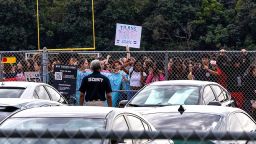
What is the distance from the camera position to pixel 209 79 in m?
19.1

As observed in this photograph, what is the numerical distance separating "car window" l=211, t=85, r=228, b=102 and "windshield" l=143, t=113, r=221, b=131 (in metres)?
5.17

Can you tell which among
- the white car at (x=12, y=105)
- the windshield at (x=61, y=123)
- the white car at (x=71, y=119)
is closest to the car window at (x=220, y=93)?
the white car at (x=12, y=105)

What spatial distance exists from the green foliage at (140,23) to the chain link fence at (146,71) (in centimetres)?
3360

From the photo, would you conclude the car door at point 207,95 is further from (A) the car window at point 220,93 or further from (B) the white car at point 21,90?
(B) the white car at point 21,90

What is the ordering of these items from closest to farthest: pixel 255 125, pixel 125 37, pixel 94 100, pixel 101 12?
pixel 255 125, pixel 94 100, pixel 125 37, pixel 101 12

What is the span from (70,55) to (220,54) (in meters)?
4.37

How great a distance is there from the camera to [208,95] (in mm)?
15250

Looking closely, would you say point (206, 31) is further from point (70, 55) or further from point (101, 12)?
point (70, 55)

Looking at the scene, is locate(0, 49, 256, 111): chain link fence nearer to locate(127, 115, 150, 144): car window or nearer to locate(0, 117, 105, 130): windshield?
locate(127, 115, 150, 144): car window

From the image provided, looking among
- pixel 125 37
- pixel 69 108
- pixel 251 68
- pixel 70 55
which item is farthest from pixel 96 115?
pixel 125 37

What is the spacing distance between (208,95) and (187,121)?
4880 mm

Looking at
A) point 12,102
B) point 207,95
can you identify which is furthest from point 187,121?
point 207,95

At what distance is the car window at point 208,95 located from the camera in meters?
15.0

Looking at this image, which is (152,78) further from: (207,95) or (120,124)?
(120,124)
